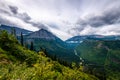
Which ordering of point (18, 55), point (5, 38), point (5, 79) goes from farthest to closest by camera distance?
point (5, 38), point (18, 55), point (5, 79)

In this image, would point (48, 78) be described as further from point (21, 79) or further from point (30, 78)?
point (21, 79)

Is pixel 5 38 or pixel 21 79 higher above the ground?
pixel 5 38

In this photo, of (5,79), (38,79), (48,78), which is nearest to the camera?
(5,79)

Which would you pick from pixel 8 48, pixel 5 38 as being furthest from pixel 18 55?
pixel 5 38

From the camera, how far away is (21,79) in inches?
549

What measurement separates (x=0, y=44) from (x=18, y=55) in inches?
538

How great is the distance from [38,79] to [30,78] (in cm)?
188

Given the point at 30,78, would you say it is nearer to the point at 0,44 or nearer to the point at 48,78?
the point at 48,78

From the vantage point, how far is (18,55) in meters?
83.8

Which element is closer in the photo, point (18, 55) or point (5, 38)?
point (18, 55)

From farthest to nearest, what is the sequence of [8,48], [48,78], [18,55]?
[8,48] < [18,55] < [48,78]

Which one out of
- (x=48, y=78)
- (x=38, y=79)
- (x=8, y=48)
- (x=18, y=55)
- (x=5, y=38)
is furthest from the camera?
(x=5, y=38)

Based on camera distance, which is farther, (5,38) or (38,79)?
(5,38)

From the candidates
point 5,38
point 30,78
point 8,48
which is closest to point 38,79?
point 30,78
